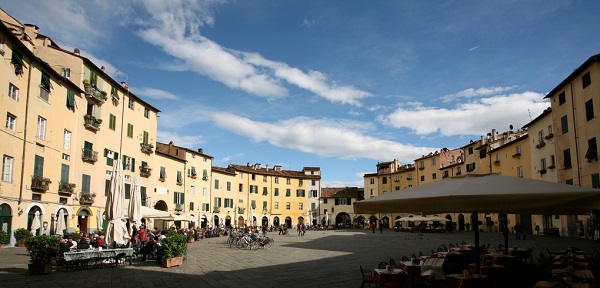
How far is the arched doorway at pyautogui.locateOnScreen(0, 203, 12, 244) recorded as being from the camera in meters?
21.4

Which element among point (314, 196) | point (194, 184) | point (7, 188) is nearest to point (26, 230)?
point (7, 188)

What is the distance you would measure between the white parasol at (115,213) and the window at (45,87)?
12.1 metres

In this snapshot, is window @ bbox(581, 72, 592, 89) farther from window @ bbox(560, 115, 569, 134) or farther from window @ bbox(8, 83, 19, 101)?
window @ bbox(8, 83, 19, 101)

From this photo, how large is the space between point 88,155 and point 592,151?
33.4m

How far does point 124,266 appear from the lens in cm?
1592

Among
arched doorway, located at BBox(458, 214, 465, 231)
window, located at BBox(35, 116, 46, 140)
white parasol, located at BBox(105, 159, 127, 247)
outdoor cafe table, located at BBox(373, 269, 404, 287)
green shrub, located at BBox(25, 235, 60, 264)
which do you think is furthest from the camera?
arched doorway, located at BBox(458, 214, 465, 231)

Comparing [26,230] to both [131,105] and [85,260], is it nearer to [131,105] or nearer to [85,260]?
[85,260]

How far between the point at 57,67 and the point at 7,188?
11.0m

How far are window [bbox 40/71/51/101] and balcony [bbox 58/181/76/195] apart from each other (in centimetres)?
541

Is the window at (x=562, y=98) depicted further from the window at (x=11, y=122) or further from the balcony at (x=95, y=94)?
the window at (x=11, y=122)

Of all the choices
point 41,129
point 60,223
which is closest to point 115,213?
point 60,223

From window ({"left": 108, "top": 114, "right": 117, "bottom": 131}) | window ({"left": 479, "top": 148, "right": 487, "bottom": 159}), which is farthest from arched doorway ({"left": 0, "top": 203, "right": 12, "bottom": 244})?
window ({"left": 479, "top": 148, "right": 487, "bottom": 159})

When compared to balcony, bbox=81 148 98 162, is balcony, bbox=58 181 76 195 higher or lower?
lower

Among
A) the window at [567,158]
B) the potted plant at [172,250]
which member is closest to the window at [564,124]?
Result: the window at [567,158]
